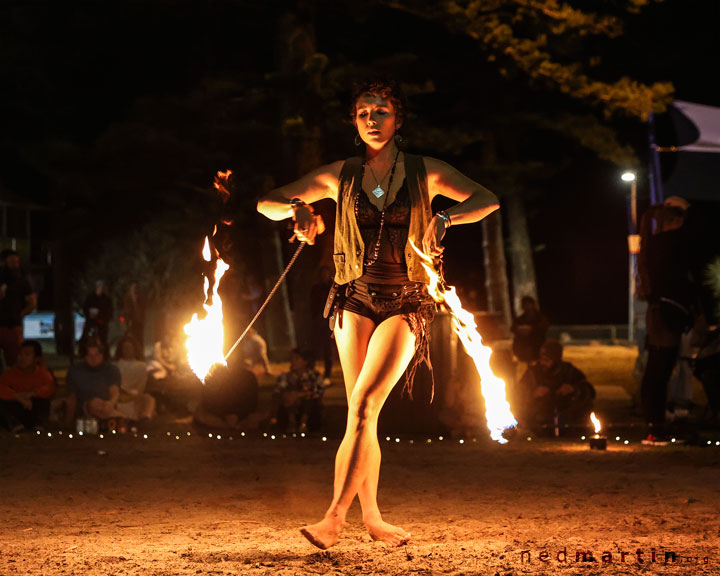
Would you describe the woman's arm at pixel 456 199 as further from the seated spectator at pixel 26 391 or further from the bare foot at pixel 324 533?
the seated spectator at pixel 26 391

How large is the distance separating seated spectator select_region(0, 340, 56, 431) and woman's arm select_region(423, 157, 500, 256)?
7127mm

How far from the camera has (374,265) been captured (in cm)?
551

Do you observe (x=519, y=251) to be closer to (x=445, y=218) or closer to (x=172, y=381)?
(x=172, y=381)

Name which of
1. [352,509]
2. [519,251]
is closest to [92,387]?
[352,509]

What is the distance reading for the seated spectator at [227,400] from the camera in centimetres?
1130

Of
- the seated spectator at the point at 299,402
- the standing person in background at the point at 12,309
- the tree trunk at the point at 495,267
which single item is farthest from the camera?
the tree trunk at the point at 495,267

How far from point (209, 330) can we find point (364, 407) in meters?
1.29

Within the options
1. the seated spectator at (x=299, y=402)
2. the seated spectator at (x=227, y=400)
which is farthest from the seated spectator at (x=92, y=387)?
the seated spectator at (x=299, y=402)

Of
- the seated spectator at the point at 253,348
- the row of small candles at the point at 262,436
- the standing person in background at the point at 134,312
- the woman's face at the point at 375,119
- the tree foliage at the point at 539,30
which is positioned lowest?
the row of small candles at the point at 262,436

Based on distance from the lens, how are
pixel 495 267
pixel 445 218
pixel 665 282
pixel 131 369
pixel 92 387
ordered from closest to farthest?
1. pixel 445 218
2. pixel 665 282
3. pixel 92 387
4. pixel 131 369
5. pixel 495 267

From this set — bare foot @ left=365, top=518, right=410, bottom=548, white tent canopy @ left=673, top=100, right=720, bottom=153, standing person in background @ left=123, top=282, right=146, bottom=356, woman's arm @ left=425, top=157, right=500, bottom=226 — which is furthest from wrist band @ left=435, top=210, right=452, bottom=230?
standing person in background @ left=123, top=282, right=146, bottom=356

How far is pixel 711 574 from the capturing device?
4766mm

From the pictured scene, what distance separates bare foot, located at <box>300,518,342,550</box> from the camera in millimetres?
5344

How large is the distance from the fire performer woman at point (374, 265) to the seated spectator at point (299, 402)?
5.99 meters
